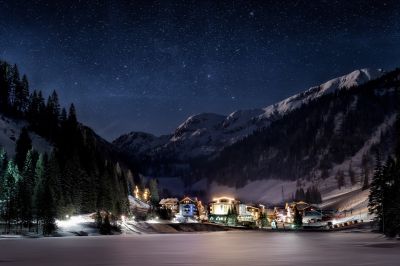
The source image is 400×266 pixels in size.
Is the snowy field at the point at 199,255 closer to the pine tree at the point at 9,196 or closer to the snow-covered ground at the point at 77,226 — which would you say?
the pine tree at the point at 9,196

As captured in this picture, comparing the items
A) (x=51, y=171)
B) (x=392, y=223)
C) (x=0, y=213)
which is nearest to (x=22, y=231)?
(x=0, y=213)

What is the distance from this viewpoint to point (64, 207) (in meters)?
122

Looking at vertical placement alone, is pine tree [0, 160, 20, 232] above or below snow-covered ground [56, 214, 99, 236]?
above

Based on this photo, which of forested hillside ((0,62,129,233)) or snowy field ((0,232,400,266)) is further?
forested hillside ((0,62,129,233))

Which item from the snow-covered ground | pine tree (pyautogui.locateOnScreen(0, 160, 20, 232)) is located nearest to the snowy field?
pine tree (pyautogui.locateOnScreen(0, 160, 20, 232))

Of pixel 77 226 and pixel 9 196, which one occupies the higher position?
pixel 9 196

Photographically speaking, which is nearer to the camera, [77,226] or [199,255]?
[199,255]

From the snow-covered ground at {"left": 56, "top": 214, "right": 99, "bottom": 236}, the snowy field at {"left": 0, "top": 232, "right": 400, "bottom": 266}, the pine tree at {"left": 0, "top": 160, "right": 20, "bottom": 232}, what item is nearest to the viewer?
the snowy field at {"left": 0, "top": 232, "right": 400, "bottom": 266}

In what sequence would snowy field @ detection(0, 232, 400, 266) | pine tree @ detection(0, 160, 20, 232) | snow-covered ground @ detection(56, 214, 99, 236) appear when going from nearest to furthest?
snowy field @ detection(0, 232, 400, 266)
pine tree @ detection(0, 160, 20, 232)
snow-covered ground @ detection(56, 214, 99, 236)

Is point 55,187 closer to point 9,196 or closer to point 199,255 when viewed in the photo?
point 9,196

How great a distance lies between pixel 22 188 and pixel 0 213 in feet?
25.6

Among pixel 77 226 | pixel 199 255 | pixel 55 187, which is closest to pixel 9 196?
pixel 55 187

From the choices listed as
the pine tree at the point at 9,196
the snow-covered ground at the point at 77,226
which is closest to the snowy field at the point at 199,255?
the pine tree at the point at 9,196

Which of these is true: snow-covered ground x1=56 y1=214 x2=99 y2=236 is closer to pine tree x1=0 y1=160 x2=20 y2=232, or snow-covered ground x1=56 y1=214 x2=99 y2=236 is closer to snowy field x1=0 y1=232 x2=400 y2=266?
pine tree x1=0 y1=160 x2=20 y2=232
